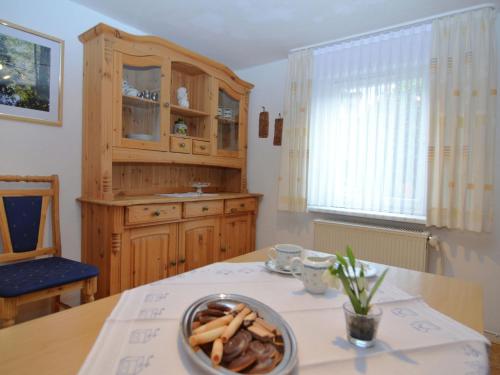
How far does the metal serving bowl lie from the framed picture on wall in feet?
6.22

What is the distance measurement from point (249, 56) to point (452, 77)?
5.65 feet

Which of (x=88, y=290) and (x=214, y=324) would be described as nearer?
(x=214, y=324)

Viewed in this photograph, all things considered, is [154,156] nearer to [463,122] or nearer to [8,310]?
[8,310]

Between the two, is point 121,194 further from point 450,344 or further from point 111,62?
point 450,344

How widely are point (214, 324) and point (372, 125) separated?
2.26 meters

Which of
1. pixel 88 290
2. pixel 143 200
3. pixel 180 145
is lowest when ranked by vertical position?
pixel 88 290

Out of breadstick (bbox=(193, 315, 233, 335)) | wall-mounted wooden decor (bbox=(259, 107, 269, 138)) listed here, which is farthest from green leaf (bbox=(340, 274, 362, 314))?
wall-mounted wooden decor (bbox=(259, 107, 269, 138))

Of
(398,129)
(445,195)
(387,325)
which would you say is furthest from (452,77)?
(387,325)

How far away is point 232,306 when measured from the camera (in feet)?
2.41

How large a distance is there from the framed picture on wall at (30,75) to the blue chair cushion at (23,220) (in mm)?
518

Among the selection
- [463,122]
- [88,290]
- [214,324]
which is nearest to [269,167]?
[463,122]

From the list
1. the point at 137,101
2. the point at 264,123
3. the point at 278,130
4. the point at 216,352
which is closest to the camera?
the point at 216,352

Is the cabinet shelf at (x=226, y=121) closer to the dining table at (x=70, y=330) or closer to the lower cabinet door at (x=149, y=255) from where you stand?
the lower cabinet door at (x=149, y=255)

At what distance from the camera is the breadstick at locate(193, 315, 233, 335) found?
62 cm
